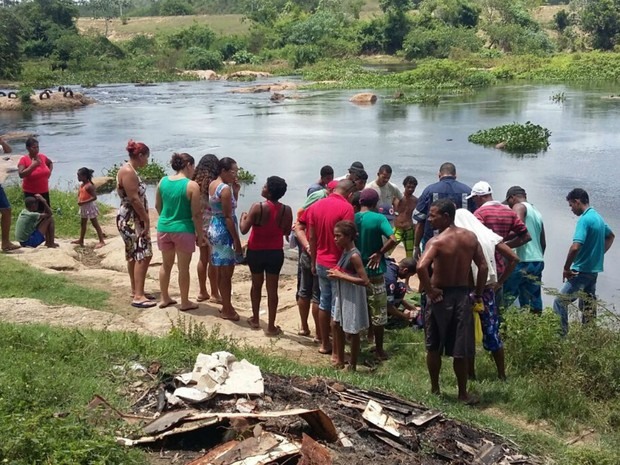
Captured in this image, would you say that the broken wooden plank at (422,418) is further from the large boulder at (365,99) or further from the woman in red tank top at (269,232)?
the large boulder at (365,99)

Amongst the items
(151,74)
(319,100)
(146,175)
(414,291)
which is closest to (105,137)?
(146,175)

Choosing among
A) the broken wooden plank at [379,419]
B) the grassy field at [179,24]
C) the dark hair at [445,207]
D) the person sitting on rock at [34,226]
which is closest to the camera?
the broken wooden plank at [379,419]

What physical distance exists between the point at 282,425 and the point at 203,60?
214 feet

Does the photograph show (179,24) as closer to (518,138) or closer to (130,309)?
(518,138)

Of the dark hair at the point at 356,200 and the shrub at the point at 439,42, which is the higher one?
the shrub at the point at 439,42

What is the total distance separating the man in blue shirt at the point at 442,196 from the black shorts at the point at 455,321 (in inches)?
84.7

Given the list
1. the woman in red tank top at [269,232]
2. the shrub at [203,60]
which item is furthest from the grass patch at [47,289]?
the shrub at [203,60]

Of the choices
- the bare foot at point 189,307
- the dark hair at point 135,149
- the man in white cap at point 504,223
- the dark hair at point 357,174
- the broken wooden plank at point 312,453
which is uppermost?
the dark hair at point 135,149

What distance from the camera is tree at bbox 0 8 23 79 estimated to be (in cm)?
5059

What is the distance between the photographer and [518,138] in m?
21.6

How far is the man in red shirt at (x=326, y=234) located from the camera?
6.30m

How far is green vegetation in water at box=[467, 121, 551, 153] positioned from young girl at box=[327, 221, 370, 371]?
660 inches

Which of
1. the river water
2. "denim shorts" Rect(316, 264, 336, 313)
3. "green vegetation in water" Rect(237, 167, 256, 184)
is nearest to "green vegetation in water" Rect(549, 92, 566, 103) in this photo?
the river water

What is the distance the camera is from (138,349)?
568 cm
